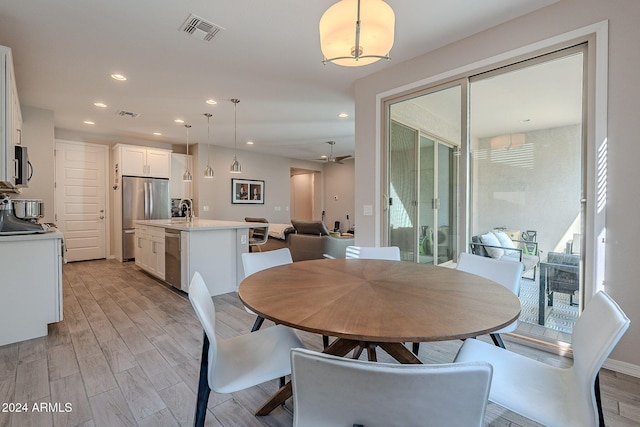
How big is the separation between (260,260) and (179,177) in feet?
18.8

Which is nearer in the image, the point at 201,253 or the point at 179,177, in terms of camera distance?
the point at 201,253

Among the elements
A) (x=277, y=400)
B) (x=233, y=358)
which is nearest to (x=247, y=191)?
(x=277, y=400)

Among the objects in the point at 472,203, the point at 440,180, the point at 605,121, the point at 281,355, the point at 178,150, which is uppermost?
the point at 178,150

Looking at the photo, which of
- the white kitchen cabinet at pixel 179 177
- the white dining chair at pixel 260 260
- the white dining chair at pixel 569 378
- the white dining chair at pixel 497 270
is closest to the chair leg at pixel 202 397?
the white dining chair at pixel 260 260

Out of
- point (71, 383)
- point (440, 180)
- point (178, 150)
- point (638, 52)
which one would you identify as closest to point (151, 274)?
point (71, 383)

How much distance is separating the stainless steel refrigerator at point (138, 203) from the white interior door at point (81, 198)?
2.11 feet

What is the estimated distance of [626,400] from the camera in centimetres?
170

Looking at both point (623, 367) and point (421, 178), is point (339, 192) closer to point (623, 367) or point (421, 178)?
point (421, 178)

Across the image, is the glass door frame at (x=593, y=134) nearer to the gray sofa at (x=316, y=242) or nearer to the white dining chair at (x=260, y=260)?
the white dining chair at (x=260, y=260)

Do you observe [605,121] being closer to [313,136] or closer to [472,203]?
[472,203]

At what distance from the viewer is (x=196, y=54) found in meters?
2.91

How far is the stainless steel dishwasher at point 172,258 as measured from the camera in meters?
3.64

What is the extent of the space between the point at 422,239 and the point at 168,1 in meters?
3.27

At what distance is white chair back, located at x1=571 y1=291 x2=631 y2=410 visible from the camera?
902mm
